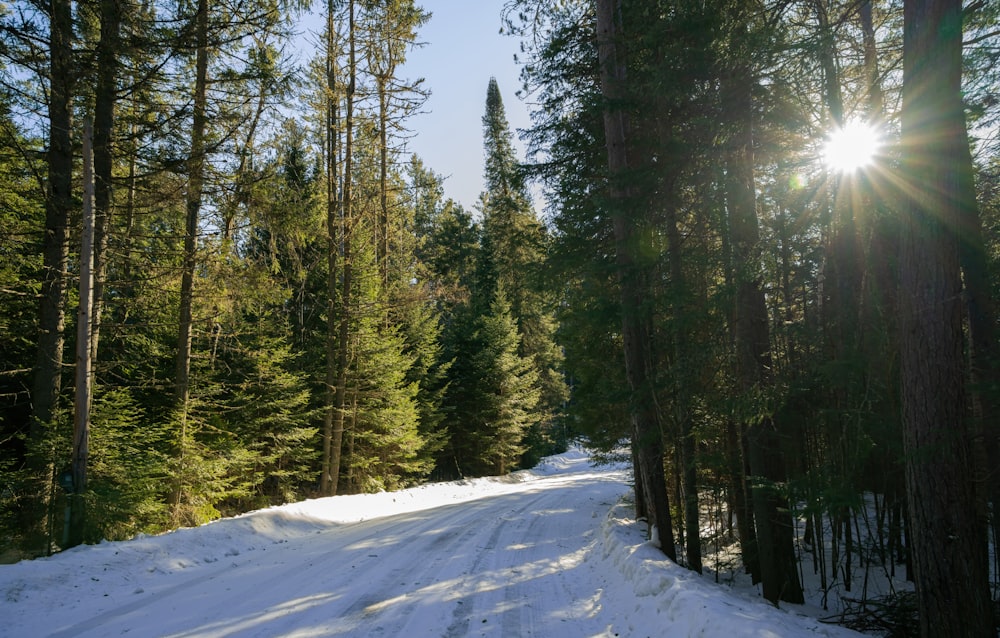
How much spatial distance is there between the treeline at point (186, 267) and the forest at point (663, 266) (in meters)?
0.08

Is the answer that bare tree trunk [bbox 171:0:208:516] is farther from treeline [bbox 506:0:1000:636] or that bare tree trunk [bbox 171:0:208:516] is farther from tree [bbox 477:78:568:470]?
tree [bbox 477:78:568:470]

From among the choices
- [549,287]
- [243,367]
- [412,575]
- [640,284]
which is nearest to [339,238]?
[243,367]

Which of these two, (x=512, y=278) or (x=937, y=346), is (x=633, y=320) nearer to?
(x=937, y=346)

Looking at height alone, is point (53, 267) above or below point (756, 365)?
above

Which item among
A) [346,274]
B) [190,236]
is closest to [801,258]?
[190,236]

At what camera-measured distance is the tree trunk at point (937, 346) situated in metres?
4.33

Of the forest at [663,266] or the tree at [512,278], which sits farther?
the tree at [512,278]

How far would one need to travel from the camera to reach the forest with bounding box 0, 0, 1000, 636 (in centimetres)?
475

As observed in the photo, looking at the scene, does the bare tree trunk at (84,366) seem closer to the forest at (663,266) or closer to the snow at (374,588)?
the forest at (663,266)

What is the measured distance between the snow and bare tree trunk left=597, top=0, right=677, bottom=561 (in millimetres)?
1019

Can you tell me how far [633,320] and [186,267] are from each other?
929cm

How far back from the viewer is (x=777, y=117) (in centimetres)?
697

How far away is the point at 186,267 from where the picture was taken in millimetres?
11133

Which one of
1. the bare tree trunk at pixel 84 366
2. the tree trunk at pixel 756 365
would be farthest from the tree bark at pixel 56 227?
the tree trunk at pixel 756 365
